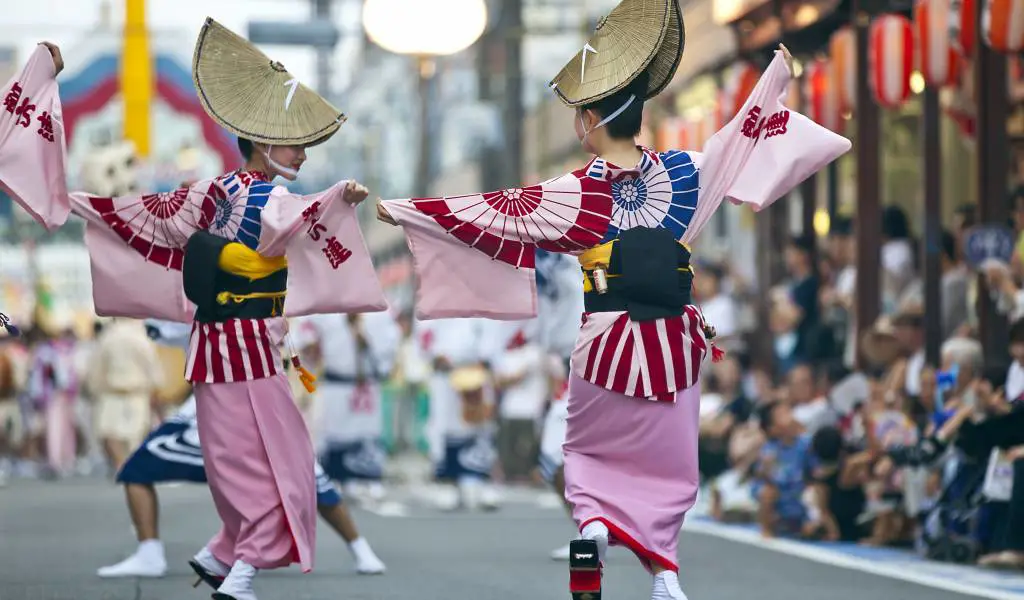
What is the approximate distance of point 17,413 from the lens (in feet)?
75.6

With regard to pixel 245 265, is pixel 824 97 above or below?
above

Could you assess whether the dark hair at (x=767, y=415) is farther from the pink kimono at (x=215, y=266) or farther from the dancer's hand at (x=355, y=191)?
the dancer's hand at (x=355, y=191)

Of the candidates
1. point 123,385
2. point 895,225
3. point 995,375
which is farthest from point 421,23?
point 995,375

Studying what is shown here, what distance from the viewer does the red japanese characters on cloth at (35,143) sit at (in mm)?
8023

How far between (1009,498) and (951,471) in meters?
0.79

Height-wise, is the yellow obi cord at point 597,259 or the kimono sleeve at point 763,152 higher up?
the kimono sleeve at point 763,152

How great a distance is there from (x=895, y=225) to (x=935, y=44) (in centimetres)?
254

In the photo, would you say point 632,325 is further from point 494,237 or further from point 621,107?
point 621,107

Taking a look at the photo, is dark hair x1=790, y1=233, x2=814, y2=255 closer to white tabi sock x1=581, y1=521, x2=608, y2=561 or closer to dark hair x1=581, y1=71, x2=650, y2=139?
dark hair x1=581, y1=71, x2=650, y2=139

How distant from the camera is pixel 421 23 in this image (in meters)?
18.9

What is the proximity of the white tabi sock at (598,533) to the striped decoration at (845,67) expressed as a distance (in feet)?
33.5

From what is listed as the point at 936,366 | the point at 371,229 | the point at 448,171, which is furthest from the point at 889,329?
the point at 371,229

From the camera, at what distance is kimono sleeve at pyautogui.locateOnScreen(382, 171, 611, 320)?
23.1ft

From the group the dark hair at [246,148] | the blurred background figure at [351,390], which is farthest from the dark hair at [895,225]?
the dark hair at [246,148]
